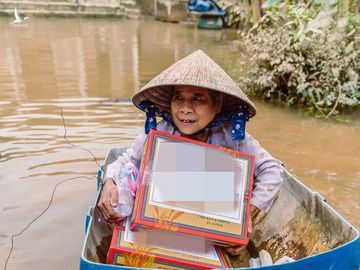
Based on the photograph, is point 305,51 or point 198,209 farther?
point 305,51

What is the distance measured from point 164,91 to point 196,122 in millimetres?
290

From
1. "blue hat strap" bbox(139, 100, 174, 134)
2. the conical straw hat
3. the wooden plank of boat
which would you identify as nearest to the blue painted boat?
the wooden plank of boat

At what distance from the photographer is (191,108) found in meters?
2.08

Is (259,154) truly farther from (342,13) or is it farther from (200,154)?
(342,13)

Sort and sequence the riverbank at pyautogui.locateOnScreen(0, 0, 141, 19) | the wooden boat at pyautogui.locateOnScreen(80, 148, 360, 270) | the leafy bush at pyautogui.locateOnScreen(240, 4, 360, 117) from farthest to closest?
the riverbank at pyautogui.locateOnScreen(0, 0, 141, 19) < the leafy bush at pyautogui.locateOnScreen(240, 4, 360, 117) < the wooden boat at pyautogui.locateOnScreen(80, 148, 360, 270)

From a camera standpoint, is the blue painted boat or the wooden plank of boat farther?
the wooden plank of boat

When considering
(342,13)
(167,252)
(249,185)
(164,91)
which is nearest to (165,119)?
(164,91)

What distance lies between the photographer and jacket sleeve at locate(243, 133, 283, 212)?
6.85 feet

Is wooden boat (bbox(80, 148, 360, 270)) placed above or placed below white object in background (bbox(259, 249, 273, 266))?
above

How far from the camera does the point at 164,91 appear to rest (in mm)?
2287

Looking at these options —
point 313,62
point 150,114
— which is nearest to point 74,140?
point 150,114

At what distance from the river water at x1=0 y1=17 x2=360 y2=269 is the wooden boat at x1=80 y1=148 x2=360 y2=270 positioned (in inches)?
16.2

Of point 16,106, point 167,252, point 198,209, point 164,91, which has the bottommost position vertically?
point 16,106

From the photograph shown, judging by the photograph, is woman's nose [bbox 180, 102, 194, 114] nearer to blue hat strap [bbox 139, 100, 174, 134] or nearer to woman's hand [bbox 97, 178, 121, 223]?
blue hat strap [bbox 139, 100, 174, 134]
